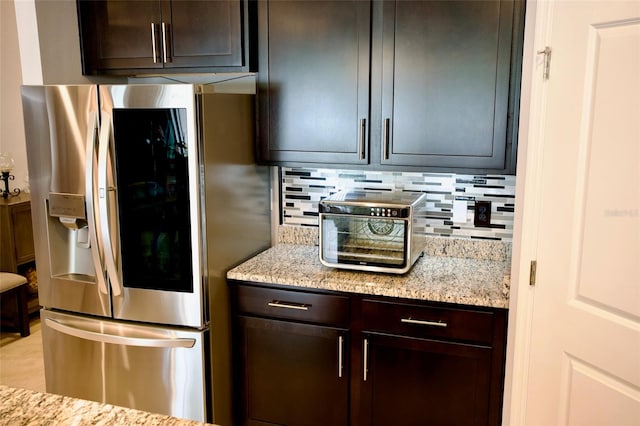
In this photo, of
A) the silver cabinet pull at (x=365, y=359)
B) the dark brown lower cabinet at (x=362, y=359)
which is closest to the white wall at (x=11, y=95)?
the dark brown lower cabinet at (x=362, y=359)

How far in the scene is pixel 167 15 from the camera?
2.47 metres

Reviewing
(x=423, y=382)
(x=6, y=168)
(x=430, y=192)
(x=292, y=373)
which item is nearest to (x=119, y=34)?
(x=430, y=192)

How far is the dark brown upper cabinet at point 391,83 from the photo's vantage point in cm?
214

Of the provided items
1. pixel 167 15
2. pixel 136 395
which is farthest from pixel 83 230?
pixel 167 15

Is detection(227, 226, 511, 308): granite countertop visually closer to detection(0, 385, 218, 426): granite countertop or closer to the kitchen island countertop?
the kitchen island countertop

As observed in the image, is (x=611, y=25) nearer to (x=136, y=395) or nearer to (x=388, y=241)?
(x=388, y=241)

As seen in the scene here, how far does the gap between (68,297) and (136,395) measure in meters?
0.53

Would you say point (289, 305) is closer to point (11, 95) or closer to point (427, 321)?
point (427, 321)

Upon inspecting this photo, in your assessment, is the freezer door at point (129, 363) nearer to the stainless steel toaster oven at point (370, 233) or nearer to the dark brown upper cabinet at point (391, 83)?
the stainless steel toaster oven at point (370, 233)

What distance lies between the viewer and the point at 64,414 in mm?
1130

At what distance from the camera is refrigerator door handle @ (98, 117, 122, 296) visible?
222cm

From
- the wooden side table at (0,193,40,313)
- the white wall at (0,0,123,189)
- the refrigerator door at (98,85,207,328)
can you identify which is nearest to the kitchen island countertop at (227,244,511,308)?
the refrigerator door at (98,85,207,328)

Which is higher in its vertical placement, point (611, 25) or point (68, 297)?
point (611, 25)

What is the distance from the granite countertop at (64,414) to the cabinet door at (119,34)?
1727mm
